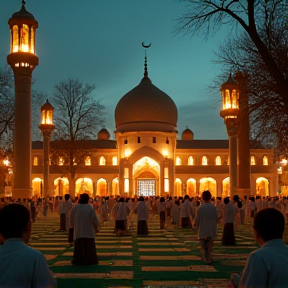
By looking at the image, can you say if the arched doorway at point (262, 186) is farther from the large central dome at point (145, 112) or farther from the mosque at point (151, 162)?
the large central dome at point (145, 112)

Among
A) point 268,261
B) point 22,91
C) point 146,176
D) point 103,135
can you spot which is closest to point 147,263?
point 268,261

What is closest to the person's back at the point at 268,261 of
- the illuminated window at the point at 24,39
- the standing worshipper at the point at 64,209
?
the standing worshipper at the point at 64,209

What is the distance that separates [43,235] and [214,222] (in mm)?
9831

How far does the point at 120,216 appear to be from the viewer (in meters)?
18.9

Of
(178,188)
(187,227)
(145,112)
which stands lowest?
(187,227)

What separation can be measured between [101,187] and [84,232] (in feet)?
164

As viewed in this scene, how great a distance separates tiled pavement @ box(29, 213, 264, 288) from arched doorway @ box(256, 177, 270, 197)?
148ft

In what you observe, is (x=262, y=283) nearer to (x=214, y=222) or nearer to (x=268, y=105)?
(x=214, y=222)

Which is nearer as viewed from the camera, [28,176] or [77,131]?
[28,176]

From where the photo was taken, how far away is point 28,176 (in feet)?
97.6

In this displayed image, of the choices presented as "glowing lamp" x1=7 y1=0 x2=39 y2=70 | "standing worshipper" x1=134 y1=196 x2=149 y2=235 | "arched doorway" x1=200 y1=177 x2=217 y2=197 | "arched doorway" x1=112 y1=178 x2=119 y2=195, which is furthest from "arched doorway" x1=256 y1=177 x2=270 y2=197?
"standing worshipper" x1=134 y1=196 x2=149 y2=235

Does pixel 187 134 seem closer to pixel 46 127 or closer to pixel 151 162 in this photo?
pixel 151 162

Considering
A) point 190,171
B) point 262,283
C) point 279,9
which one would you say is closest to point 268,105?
point 279,9

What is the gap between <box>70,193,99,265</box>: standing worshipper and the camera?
1162cm
